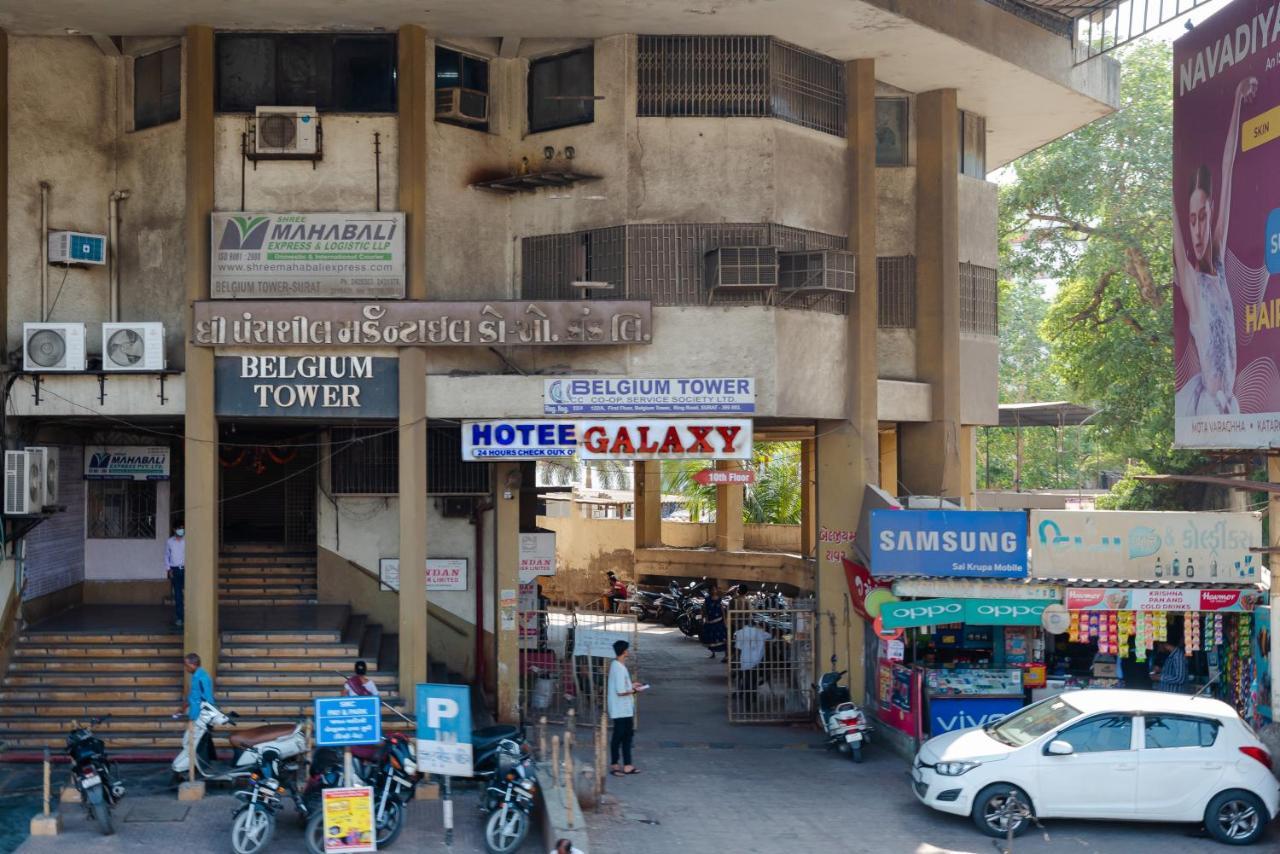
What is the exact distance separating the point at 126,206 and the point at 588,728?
991cm

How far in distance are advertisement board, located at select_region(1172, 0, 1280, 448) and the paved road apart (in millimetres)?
5195

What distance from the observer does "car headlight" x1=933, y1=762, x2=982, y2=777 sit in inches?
549

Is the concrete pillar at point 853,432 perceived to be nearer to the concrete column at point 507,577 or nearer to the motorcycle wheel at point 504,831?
the concrete column at point 507,577

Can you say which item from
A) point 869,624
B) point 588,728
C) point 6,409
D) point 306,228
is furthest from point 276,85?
point 869,624

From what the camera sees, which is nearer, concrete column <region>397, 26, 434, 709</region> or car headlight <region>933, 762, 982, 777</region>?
car headlight <region>933, 762, 982, 777</region>

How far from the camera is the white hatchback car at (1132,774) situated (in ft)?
44.8

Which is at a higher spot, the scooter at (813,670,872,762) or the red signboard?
the red signboard

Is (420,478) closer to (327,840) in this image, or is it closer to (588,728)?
(588,728)

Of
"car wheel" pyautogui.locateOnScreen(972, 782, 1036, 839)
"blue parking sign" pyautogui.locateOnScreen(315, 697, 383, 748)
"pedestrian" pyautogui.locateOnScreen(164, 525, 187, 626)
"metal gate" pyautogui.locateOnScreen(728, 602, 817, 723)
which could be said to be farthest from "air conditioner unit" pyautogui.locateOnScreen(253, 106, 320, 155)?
"car wheel" pyautogui.locateOnScreen(972, 782, 1036, 839)

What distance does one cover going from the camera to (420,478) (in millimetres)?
18078

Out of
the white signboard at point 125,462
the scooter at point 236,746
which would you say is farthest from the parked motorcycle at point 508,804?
the white signboard at point 125,462

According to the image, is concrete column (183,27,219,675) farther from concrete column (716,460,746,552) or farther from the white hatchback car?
concrete column (716,460,746,552)

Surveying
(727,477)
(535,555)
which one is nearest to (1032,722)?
(535,555)

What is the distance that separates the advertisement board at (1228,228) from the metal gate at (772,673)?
6141 mm
